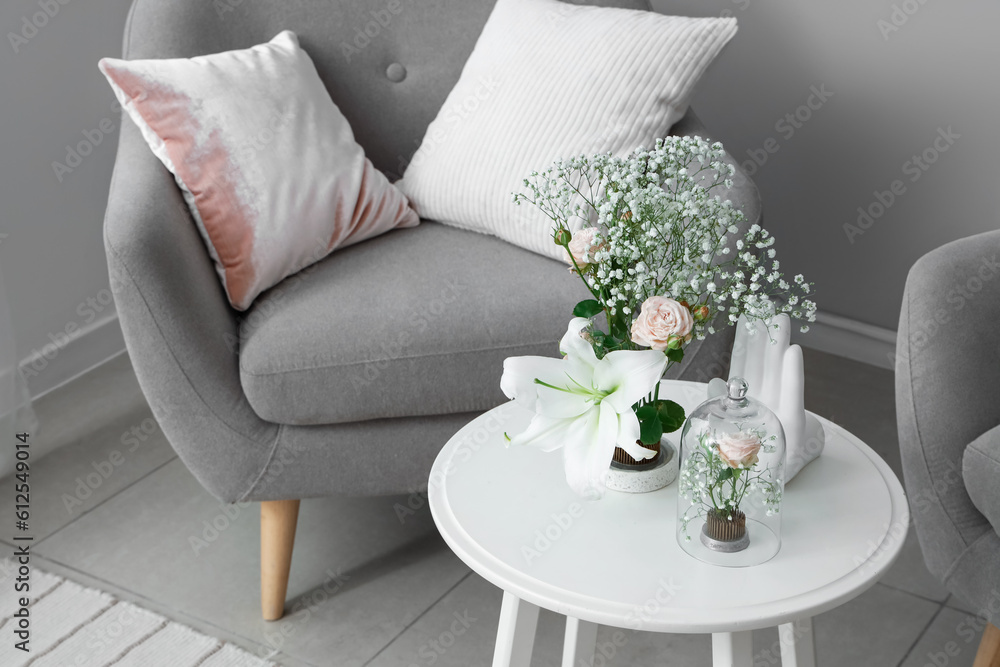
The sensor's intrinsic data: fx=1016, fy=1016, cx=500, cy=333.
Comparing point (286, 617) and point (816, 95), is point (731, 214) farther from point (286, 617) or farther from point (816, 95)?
point (816, 95)

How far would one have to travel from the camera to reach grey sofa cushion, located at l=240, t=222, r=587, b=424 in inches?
56.5

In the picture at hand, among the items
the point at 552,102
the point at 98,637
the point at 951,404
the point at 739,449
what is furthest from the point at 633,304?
the point at 98,637

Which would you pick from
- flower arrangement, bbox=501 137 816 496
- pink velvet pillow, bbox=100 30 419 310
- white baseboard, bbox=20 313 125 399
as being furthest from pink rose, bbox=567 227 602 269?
white baseboard, bbox=20 313 125 399

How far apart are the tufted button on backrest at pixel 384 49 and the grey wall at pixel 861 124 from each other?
438 millimetres

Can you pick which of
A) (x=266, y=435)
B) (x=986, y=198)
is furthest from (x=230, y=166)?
(x=986, y=198)

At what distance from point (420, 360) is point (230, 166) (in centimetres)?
42

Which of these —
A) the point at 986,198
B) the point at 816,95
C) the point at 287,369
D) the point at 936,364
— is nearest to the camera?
the point at 936,364

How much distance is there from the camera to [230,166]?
5.01 ft

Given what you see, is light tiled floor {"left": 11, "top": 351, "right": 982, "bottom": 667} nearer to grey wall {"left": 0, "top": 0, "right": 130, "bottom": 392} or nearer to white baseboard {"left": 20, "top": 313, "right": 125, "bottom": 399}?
white baseboard {"left": 20, "top": 313, "right": 125, "bottom": 399}

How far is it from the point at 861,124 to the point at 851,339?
0.49 m

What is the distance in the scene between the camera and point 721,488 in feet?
3.22

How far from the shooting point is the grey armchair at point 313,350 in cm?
139

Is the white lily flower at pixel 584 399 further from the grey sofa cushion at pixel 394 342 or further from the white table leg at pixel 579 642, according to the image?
the grey sofa cushion at pixel 394 342

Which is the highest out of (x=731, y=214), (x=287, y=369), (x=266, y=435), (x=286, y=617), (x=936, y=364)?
(x=731, y=214)
